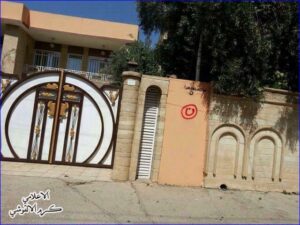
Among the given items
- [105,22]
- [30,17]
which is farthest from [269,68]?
[30,17]

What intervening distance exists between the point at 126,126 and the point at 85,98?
1.26m

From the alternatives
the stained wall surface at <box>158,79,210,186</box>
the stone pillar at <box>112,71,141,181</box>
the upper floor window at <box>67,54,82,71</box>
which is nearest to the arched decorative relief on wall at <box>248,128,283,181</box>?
the stained wall surface at <box>158,79,210,186</box>

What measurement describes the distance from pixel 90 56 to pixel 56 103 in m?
16.6

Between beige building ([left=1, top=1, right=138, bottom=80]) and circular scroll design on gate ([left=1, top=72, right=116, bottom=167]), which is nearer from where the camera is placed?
circular scroll design on gate ([left=1, top=72, right=116, bottom=167])

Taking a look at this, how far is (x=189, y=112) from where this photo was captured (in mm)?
8234

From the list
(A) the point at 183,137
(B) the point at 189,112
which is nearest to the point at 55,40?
(B) the point at 189,112

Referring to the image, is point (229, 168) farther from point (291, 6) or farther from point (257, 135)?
point (291, 6)

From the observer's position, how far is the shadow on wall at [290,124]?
8641mm

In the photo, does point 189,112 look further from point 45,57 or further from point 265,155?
point 45,57

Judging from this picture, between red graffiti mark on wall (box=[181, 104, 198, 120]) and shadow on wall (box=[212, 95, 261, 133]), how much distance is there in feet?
1.68

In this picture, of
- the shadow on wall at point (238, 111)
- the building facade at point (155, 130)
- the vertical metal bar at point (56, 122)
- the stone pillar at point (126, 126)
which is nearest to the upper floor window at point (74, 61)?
the building facade at point (155, 130)

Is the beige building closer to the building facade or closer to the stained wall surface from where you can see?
the building facade

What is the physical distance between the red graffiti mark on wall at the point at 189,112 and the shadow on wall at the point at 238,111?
513mm

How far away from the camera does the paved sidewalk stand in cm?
570
